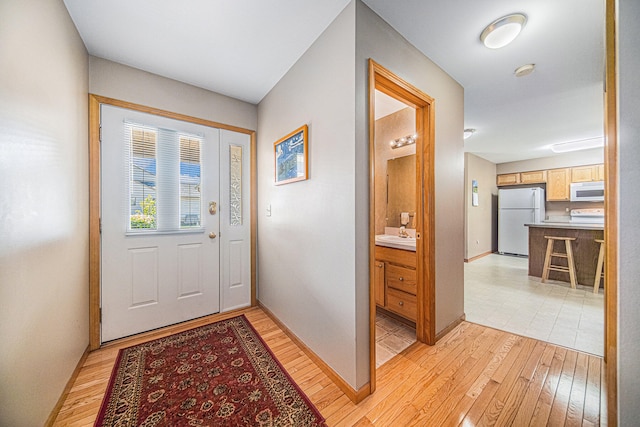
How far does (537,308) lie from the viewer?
269 cm

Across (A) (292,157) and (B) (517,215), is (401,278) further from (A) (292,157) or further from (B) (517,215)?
(B) (517,215)

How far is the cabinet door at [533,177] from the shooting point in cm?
552

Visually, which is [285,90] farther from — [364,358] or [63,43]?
[364,358]

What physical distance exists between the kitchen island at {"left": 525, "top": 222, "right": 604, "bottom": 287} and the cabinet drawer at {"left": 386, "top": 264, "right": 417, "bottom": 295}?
3.33m

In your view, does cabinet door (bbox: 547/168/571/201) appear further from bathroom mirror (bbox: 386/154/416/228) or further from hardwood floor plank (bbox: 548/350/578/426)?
hardwood floor plank (bbox: 548/350/578/426)

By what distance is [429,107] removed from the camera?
1948 mm

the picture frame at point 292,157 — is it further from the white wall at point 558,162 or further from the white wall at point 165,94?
the white wall at point 558,162

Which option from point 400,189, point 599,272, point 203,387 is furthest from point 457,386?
point 599,272

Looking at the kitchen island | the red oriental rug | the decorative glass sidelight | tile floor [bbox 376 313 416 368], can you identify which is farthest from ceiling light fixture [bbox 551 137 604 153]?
the red oriental rug

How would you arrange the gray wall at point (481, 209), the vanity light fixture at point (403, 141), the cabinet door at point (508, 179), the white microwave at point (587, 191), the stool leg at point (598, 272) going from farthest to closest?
the cabinet door at point (508, 179)
the gray wall at point (481, 209)
the white microwave at point (587, 191)
the stool leg at point (598, 272)
the vanity light fixture at point (403, 141)

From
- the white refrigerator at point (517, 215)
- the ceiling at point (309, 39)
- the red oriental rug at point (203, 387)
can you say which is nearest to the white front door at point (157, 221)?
the red oriental rug at point (203, 387)

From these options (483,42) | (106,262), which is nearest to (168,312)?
(106,262)

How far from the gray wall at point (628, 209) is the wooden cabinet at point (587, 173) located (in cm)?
659

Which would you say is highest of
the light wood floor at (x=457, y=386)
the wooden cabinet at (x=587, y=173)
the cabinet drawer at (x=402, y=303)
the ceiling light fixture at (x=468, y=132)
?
the ceiling light fixture at (x=468, y=132)
